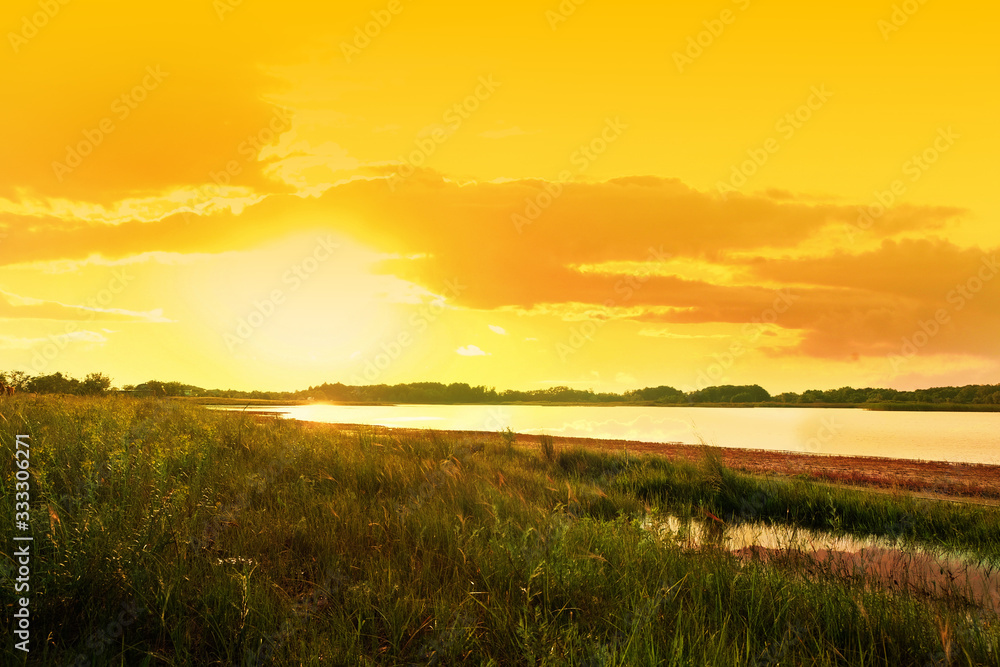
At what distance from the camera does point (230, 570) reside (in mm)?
4285

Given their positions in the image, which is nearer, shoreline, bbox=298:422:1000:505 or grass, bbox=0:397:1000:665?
grass, bbox=0:397:1000:665

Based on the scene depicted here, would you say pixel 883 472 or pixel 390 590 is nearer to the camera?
pixel 390 590

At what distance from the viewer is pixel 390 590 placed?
165 inches

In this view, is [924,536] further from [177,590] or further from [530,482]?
[177,590]

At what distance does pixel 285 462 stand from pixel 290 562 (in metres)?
4.80

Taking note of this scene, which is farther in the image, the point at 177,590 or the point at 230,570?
the point at 230,570

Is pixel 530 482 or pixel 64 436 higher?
pixel 64 436

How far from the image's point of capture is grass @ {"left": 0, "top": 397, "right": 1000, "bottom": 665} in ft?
11.3

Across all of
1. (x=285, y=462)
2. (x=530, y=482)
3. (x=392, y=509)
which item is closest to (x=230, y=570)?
(x=392, y=509)

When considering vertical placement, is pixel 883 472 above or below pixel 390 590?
below

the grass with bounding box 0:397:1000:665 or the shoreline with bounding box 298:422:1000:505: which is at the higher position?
the grass with bounding box 0:397:1000:665

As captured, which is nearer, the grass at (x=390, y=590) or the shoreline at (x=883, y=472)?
the grass at (x=390, y=590)

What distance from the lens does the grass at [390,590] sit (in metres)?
3.44

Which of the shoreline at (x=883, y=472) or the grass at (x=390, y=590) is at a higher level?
the grass at (x=390, y=590)
